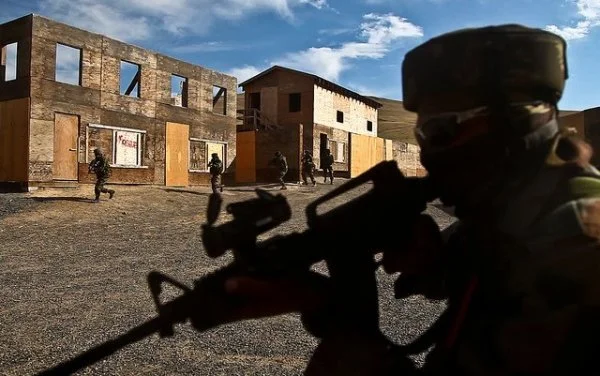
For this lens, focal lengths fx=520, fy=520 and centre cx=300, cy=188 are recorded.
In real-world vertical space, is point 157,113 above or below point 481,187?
above

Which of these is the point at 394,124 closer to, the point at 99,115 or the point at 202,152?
the point at 202,152

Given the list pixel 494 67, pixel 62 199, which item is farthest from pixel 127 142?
pixel 494 67

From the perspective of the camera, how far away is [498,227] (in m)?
1.20

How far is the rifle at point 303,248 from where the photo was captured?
1.41 m

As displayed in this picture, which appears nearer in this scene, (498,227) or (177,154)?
(498,227)

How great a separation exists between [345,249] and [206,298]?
16.2 inches

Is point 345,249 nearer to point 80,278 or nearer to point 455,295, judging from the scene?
point 455,295

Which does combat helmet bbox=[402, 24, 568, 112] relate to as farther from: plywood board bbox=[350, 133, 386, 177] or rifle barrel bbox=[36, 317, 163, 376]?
plywood board bbox=[350, 133, 386, 177]

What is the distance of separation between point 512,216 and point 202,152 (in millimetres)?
22330

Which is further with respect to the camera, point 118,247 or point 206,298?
point 118,247

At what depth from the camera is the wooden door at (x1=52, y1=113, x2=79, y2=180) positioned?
17.1 meters

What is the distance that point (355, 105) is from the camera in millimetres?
31250

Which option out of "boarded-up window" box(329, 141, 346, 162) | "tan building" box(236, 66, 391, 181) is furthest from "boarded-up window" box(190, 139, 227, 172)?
"boarded-up window" box(329, 141, 346, 162)

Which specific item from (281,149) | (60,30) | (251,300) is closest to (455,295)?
(251,300)
